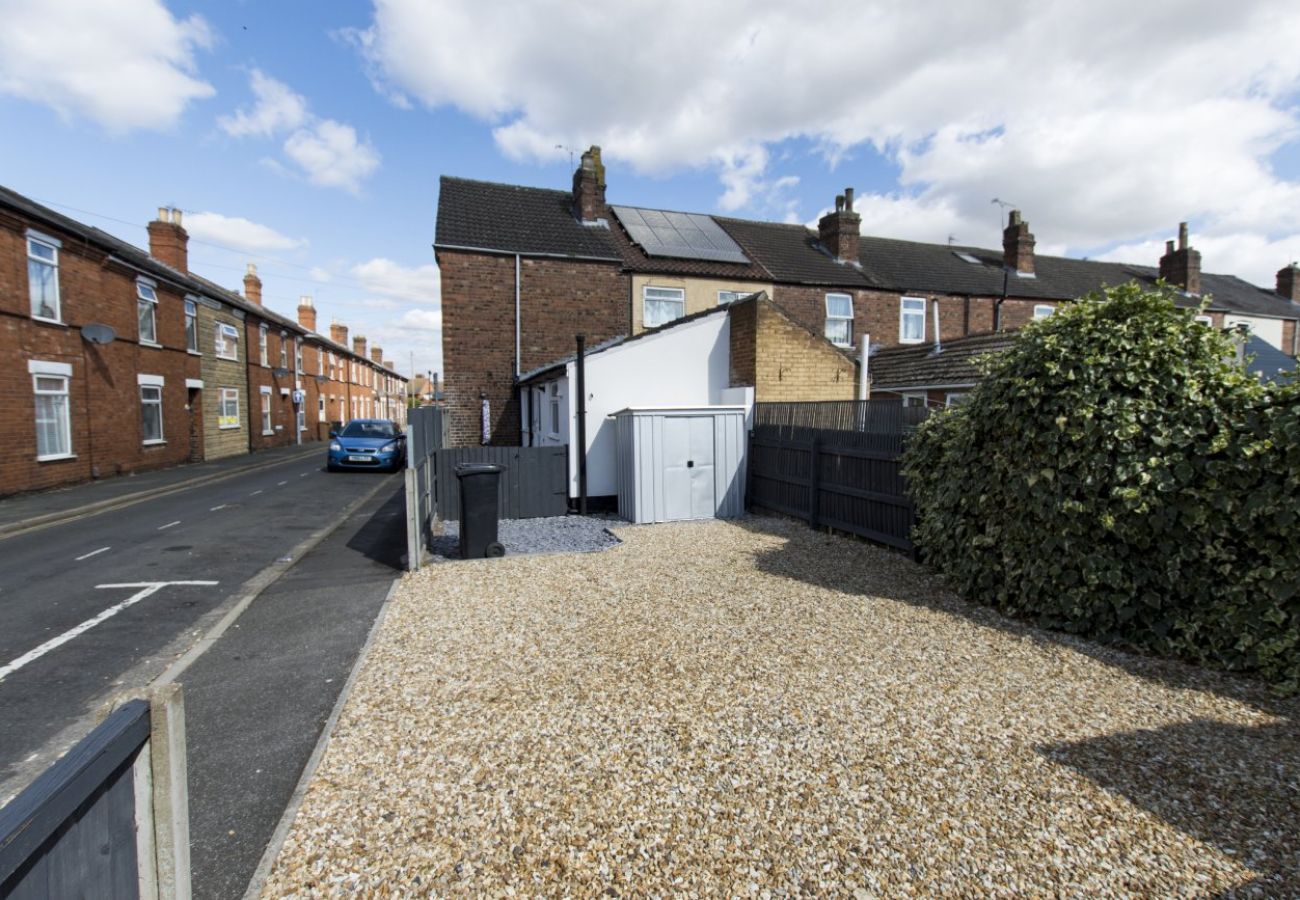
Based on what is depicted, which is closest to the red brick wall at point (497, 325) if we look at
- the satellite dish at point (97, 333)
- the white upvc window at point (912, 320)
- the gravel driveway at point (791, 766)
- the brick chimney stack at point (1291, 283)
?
the satellite dish at point (97, 333)

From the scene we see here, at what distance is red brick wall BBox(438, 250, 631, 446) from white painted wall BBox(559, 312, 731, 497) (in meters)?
4.45

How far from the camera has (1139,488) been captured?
464 cm

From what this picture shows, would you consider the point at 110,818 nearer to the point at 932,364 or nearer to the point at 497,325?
the point at 932,364

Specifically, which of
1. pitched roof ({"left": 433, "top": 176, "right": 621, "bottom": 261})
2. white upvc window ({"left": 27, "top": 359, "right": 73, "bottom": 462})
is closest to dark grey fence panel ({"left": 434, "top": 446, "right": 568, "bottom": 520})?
pitched roof ({"left": 433, "top": 176, "right": 621, "bottom": 261})

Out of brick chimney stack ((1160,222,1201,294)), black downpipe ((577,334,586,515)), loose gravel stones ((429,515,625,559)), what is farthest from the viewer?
brick chimney stack ((1160,222,1201,294))

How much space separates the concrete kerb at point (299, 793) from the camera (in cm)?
253

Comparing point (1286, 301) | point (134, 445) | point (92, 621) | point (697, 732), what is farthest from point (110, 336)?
point (1286, 301)

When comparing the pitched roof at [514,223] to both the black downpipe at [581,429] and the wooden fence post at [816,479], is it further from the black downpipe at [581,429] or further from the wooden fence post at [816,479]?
the wooden fence post at [816,479]

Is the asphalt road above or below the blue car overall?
below

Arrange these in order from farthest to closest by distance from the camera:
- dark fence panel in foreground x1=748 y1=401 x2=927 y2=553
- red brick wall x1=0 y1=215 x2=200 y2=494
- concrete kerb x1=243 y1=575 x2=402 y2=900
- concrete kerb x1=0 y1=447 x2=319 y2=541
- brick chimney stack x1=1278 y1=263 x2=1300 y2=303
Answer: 1. brick chimney stack x1=1278 y1=263 x2=1300 y2=303
2. red brick wall x1=0 y1=215 x2=200 y2=494
3. concrete kerb x1=0 y1=447 x2=319 y2=541
4. dark fence panel in foreground x1=748 y1=401 x2=927 y2=553
5. concrete kerb x1=243 y1=575 x2=402 y2=900

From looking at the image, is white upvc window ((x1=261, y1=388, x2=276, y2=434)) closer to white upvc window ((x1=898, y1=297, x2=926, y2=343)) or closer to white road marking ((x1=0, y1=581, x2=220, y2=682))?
white road marking ((x1=0, y1=581, x2=220, y2=682))

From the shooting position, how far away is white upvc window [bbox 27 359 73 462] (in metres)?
13.6

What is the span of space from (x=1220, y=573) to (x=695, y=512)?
7175 millimetres

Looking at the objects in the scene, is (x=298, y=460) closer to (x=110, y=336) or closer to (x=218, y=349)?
(x=218, y=349)
